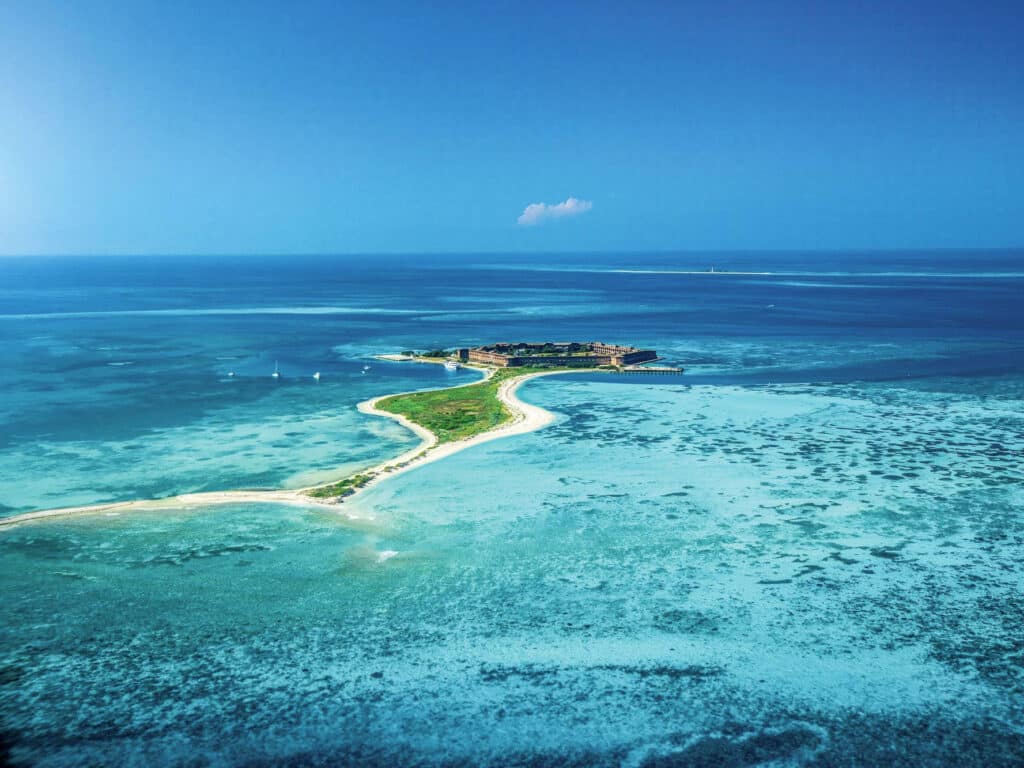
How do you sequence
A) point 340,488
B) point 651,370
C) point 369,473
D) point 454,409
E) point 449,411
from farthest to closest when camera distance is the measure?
point 651,370
point 454,409
point 449,411
point 369,473
point 340,488

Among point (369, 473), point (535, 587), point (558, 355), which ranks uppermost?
point (558, 355)

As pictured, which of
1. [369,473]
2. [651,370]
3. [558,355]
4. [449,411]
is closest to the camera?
[369,473]

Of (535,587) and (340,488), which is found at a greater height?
(340,488)

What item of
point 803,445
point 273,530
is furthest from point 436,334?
point 273,530

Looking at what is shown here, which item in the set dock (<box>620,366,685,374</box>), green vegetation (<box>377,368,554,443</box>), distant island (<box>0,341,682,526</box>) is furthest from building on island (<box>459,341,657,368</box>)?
green vegetation (<box>377,368,554,443</box>)

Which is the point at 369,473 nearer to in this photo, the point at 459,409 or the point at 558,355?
the point at 459,409

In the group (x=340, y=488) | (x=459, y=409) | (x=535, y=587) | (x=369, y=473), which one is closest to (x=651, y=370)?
(x=459, y=409)

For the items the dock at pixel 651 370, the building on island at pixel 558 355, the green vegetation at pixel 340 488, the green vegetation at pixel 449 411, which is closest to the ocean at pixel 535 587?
A: the green vegetation at pixel 340 488
